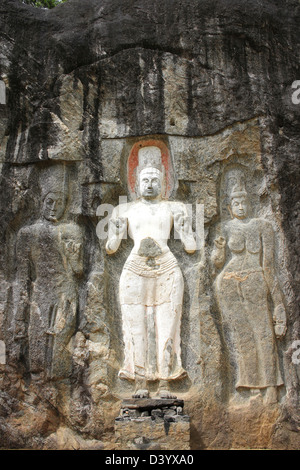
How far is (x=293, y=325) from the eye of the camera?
6.68 meters

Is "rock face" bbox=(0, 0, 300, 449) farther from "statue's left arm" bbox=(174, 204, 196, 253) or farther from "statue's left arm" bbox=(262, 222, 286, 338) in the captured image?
"statue's left arm" bbox=(174, 204, 196, 253)

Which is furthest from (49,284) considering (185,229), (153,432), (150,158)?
(153,432)

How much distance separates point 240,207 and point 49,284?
2.82 meters

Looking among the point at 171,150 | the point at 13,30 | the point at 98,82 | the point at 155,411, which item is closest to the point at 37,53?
the point at 13,30

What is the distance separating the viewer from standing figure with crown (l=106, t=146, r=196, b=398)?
6.53m

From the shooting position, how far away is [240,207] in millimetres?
7133

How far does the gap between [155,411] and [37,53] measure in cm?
516

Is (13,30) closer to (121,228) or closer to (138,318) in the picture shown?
(121,228)

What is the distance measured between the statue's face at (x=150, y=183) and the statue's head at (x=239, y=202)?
1057mm

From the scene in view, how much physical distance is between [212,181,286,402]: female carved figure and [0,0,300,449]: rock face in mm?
19

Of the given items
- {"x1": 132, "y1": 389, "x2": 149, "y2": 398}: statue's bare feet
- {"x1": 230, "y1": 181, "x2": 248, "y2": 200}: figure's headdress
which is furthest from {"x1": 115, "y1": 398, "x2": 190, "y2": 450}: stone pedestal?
{"x1": 230, "y1": 181, "x2": 248, "y2": 200}: figure's headdress

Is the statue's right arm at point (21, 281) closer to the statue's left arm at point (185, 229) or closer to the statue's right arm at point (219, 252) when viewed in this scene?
the statue's left arm at point (185, 229)

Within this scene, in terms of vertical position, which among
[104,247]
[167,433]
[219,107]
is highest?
[219,107]

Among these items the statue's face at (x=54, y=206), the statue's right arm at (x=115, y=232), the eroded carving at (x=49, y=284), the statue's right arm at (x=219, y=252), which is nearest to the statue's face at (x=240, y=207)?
the statue's right arm at (x=219, y=252)
